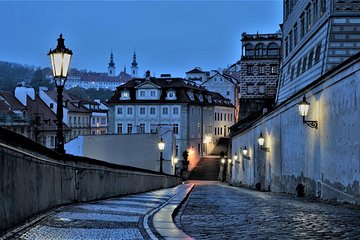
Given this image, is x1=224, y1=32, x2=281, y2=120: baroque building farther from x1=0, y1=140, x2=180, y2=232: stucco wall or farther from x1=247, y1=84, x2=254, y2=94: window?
x1=0, y1=140, x2=180, y2=232: stucco wall

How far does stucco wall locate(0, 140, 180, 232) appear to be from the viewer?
24.0 ft

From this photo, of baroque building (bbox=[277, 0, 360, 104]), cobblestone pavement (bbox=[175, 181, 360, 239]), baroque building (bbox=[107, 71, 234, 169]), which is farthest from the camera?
baroque building (bbox=[107, 71, 234, 169])

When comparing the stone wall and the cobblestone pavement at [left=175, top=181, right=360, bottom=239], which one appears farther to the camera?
the cobblestone pavement at [left=175, top=181, right=360, bottom=239]

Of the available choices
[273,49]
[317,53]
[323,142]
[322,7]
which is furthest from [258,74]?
[323,142]

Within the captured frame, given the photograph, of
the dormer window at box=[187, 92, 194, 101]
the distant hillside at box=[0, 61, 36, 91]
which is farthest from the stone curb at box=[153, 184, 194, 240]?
the dormer window at box=[187, 92, 194, 101]

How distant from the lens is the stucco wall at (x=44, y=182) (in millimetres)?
7312

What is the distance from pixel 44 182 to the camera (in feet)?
31.4

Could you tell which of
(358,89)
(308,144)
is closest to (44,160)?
(358,89)

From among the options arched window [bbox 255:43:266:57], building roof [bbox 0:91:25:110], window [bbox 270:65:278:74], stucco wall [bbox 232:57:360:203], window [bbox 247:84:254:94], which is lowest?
stucco wall [bbox 232:57:360:203]

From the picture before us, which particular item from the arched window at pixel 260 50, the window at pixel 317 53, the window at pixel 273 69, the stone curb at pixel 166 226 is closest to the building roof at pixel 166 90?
the arched window at pixel 260 50

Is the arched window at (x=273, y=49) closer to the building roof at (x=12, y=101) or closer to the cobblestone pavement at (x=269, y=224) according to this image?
the building roof at (x=12, y=101)

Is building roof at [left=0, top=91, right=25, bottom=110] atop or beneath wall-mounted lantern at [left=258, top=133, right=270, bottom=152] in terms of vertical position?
atop

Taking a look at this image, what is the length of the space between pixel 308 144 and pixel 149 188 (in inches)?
392

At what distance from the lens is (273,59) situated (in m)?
75.2
